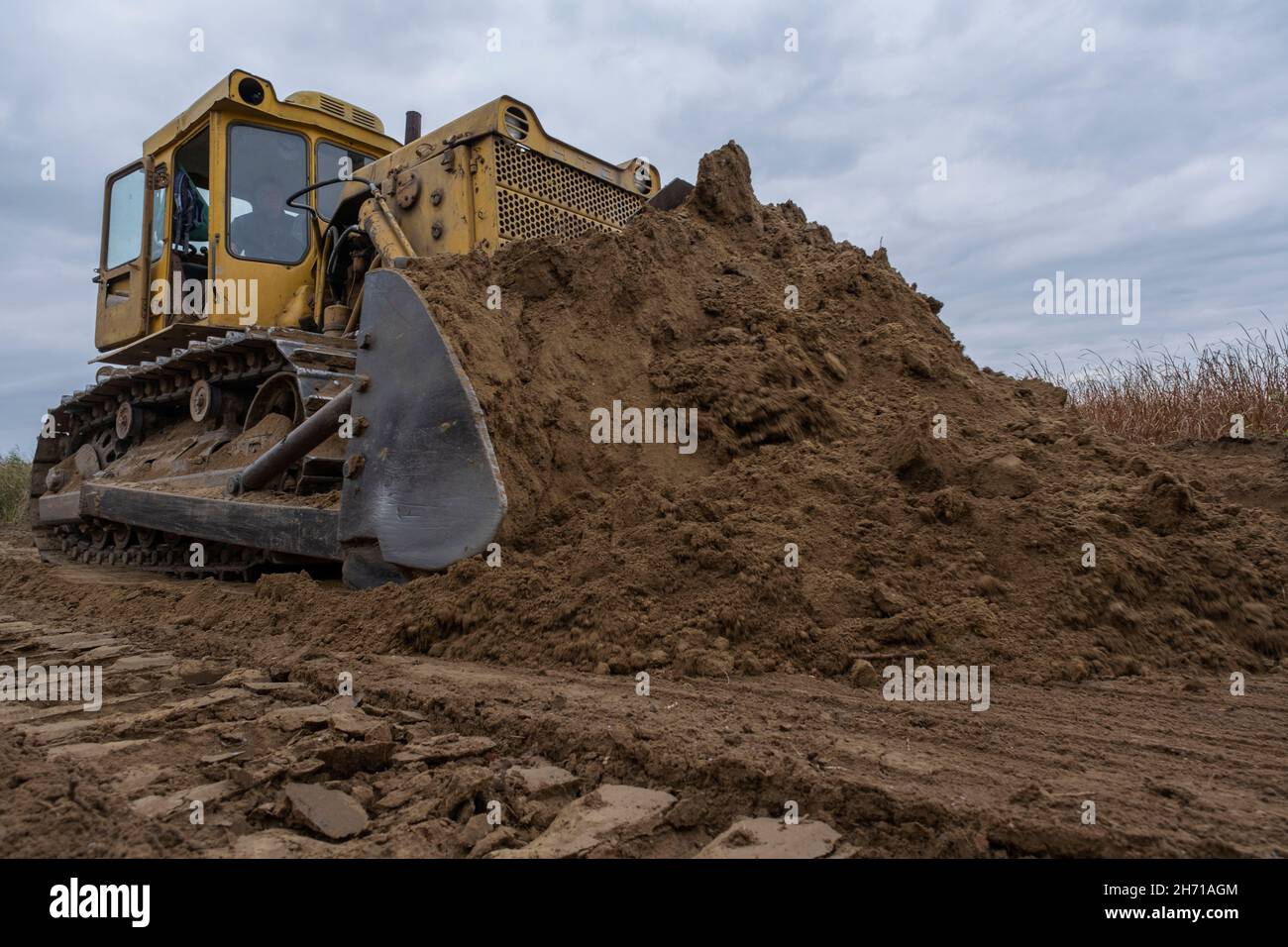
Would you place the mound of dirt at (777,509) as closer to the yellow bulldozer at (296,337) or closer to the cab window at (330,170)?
the yellow bulldozer at (296,337)

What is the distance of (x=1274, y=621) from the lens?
3096 millimetres

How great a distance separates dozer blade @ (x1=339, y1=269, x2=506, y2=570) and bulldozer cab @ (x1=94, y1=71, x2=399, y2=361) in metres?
3.24

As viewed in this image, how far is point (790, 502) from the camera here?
3270 mm

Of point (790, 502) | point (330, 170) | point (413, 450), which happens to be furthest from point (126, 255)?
point (790, 502)

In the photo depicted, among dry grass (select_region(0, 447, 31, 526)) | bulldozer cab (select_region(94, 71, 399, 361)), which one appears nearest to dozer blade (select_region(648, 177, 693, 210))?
bulldozer cab (select_region(94, 71, 399, 361))

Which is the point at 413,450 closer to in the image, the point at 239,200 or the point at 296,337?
the point at 296,337

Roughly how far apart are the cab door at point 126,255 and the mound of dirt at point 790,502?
15.8 feet

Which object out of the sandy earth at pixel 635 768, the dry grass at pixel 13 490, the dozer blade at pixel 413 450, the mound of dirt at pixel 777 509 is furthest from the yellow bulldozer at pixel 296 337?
the dry grass at pixel 13 490

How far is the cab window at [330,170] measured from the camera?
6.84m

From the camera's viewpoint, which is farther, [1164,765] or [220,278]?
[220,278]

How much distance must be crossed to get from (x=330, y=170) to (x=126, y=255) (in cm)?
231

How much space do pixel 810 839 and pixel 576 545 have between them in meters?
1.79

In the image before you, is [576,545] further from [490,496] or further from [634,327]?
[634,327]
